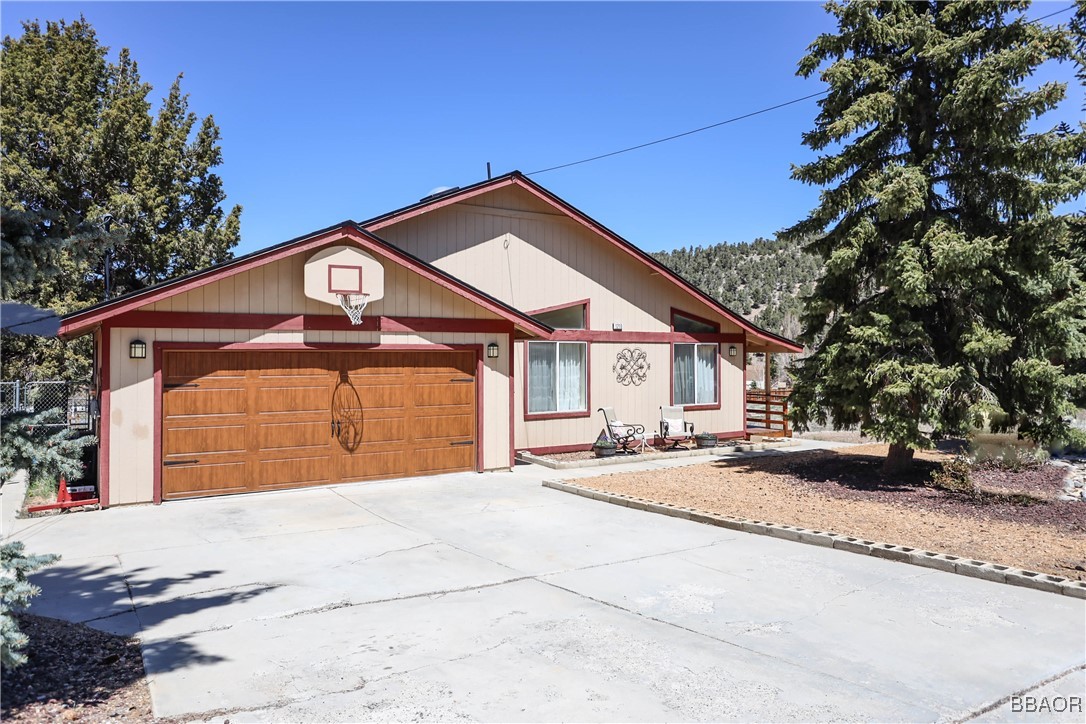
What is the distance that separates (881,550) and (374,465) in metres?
7.86

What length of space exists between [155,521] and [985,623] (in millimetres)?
9044

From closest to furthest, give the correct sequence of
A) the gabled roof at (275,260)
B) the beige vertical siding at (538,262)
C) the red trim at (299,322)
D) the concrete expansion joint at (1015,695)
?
the concrete expansion joint at (1015,695) → the gabled roof at (275,260) → the red trim at (299,322) → the beige vertical siding at (538,262)

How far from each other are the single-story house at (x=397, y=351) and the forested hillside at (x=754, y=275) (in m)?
28.0

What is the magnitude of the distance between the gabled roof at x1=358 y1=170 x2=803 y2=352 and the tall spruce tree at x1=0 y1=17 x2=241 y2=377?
11317 mm

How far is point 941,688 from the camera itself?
4.42 m

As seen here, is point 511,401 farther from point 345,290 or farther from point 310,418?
point 345,290

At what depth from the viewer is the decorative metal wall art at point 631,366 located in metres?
16.2

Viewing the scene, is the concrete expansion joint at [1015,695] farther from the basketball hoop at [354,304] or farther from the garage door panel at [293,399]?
the garage door panel at [293,399]

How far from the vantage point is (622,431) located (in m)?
15.5

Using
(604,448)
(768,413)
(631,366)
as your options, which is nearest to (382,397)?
(604,448)

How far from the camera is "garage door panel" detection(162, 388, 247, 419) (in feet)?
34.4

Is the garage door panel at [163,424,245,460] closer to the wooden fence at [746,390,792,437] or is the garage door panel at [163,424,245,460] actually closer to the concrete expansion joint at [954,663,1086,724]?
the concrete expansion joint at [954,663,1086,724]

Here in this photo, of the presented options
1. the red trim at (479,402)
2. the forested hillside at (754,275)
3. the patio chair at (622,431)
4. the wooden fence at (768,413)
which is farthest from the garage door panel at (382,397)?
the forested hillside at (754,275)

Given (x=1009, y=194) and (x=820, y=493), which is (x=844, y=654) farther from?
(x=1009, y=194)
